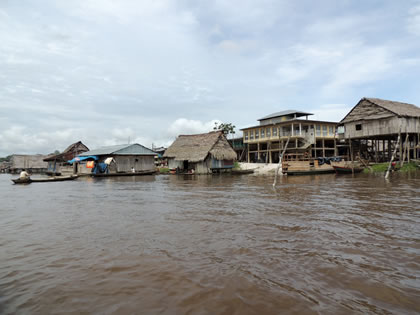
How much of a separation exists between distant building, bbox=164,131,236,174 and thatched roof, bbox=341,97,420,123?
45.5 ft

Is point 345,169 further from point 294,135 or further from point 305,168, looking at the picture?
point 294,135

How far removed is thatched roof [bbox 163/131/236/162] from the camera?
31.9 metres

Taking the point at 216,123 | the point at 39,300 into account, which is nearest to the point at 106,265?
the point at 39,300

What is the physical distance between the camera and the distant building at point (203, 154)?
32.0 meters

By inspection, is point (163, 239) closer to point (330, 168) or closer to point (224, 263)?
point (224, 263)

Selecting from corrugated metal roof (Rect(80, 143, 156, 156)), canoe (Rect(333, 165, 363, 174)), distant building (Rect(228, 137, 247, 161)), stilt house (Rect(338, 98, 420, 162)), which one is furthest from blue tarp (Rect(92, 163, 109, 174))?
stilt house (Rect(338, 98, 420, 162))

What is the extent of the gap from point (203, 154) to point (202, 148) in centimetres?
143

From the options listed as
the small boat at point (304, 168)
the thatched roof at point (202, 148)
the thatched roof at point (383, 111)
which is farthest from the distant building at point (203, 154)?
the thatched roof at point (383, 111)

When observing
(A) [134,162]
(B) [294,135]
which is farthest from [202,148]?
(B) [294,135]

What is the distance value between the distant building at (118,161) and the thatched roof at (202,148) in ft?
11.1

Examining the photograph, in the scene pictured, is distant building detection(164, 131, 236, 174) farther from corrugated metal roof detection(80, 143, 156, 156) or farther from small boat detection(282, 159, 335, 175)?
small boat detection(282, 159, 335, 175)

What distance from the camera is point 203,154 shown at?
31781 mm

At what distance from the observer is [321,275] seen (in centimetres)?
374

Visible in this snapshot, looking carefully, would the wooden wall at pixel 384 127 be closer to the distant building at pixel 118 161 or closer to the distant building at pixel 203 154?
the distant building at pixel 203 154
